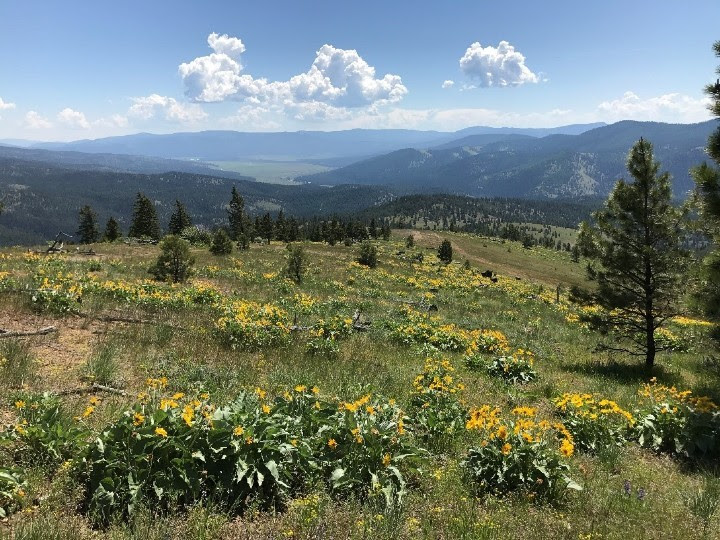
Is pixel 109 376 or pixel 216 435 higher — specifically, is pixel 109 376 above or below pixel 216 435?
below

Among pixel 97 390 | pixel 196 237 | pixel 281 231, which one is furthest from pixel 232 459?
pixel 281 231

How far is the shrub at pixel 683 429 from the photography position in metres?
6.74

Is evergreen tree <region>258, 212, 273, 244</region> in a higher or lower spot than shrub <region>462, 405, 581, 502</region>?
lower

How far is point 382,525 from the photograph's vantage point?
391 cm

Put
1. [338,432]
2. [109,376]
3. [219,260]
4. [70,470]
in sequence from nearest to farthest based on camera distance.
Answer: [70,470] < [338,432] < [109,376] < [219,260]

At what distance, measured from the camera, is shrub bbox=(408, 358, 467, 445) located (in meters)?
6.20

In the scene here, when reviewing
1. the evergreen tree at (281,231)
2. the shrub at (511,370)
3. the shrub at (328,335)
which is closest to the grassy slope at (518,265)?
the evergreen tree at (281,231)

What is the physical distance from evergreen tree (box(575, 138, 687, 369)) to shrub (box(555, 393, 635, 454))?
291 inches

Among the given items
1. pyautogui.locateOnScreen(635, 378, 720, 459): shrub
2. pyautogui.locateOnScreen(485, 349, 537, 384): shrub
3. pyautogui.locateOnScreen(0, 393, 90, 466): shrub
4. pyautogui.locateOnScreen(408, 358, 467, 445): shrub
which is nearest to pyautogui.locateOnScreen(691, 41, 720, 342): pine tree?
pyautogui.locateOnScreen(635, 378, 720, 459): shrub

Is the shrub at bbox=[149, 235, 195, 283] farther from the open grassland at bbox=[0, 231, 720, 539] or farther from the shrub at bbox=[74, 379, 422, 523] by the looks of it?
the shrub at bbox=[74, 379, 422, 523]

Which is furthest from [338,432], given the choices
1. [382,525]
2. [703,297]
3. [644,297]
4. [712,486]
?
[644,297]

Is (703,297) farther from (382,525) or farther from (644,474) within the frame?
(382,525)

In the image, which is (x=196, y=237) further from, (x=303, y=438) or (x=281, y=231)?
(x=303, y=438)

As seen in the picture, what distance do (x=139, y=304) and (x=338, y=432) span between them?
413 inches
